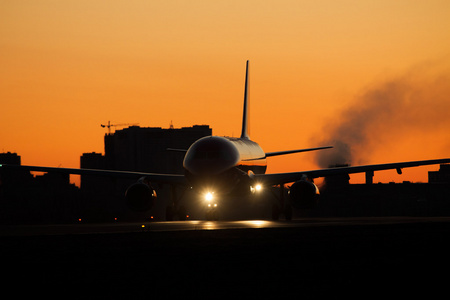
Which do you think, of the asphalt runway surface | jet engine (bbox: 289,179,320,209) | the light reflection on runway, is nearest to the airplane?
jet engine (bbox: 289,179,320,209)

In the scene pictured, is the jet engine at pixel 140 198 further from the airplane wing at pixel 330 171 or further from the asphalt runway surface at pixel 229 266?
the asphalt runway surface at pixel 229 266

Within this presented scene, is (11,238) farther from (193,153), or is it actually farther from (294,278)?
(193,153)

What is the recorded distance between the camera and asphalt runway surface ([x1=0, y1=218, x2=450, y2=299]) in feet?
52.5

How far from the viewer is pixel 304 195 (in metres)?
50.5

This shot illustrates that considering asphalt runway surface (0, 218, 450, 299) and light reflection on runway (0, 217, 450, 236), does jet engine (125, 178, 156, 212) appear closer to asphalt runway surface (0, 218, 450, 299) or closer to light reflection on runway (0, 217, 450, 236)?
light reflection on runway (0, 217, 450, 236)

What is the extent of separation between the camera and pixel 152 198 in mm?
51406

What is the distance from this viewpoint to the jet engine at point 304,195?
50.4 metres

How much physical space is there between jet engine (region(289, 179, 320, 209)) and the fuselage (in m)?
4.42

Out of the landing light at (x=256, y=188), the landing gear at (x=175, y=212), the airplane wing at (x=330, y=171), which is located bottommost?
the landing gear at (x=175, y=212)

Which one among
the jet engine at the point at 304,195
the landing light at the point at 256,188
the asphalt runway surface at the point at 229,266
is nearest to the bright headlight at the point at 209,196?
the landing light at the point at 256,188

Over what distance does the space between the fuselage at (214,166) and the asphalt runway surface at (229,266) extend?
64.2 feet

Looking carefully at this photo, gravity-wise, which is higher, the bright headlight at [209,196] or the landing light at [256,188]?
the landing light at [256,188]

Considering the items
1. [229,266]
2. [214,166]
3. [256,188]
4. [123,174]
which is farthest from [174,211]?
[229,266]

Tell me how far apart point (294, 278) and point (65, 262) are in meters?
7.15
